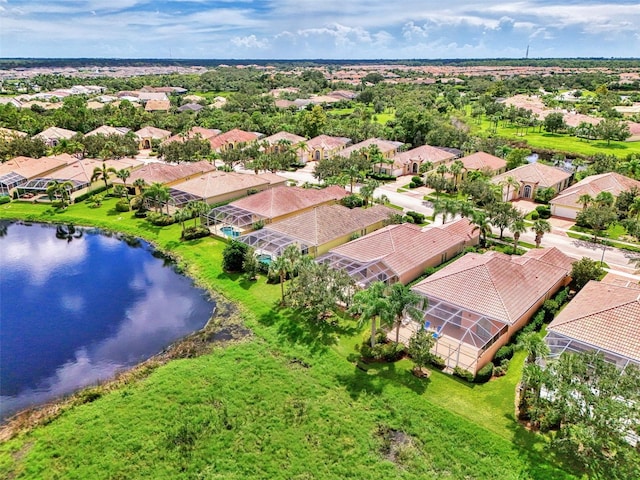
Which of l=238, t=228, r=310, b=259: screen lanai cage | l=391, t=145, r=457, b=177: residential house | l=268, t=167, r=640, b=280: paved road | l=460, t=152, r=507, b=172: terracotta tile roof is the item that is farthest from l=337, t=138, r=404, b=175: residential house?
l=238, t=228, r=310, b=259: screen lanai cage

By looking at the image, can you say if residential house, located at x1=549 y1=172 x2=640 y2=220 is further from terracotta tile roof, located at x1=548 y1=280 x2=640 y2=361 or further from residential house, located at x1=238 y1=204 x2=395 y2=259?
terracotta tile roof, located at x1=548 y1=280 x2=640 y2=361

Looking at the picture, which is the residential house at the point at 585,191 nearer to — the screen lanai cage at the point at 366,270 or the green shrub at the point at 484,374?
the screen lanai cage at the point at 366,270

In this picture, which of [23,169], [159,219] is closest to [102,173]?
[23,169]

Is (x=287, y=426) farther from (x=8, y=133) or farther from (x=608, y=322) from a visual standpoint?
(x=8, y=133)

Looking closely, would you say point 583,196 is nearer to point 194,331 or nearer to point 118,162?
point 194,331

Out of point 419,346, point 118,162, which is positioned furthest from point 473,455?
point 118,162
